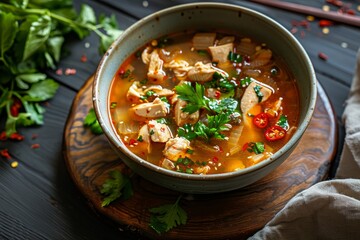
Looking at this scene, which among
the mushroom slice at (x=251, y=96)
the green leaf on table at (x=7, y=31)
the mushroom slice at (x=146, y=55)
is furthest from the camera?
the green leaf on table at (x=7, y=31)

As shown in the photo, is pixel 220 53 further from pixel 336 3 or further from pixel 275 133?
pixel 336 3

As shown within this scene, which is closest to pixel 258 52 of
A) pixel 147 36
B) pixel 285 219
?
pixel 147 36

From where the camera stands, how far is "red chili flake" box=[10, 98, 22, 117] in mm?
2941

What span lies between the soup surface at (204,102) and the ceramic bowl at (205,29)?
0.06m

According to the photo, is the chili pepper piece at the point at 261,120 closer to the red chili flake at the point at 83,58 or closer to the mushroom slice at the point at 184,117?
the mushroom slice at the point at 184,117

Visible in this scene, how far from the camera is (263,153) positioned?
7.56 feet

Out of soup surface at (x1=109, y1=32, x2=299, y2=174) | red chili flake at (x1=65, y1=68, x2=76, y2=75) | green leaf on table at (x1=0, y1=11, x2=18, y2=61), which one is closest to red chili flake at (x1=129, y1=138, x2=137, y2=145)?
soup surface at (x1=109, y1=32, x2=299, y2=174)

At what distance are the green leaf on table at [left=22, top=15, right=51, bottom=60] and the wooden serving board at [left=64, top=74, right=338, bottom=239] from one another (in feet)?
2.14

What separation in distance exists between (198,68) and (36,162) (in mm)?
1029

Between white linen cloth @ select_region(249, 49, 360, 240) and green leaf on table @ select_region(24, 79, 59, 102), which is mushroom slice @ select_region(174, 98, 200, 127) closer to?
white linen cloth @ select_region(249, 49, 360, 240)

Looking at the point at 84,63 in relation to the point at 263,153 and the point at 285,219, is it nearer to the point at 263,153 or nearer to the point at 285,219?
the point at 263,153

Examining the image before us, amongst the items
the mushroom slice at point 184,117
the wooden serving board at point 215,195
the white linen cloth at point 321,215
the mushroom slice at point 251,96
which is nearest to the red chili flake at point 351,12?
the wooden serving board at point 215,195

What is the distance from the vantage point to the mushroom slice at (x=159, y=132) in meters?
2.35

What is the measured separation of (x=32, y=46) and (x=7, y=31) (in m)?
0.16
